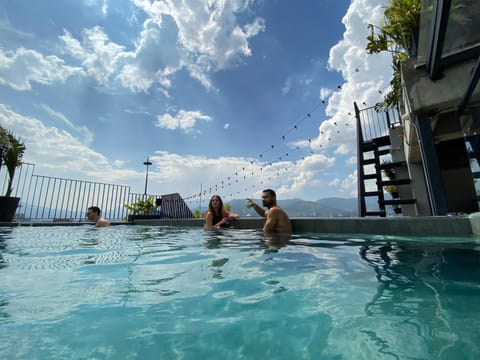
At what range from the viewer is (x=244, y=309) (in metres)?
1.24

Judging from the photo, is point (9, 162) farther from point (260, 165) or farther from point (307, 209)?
point (307, 209)

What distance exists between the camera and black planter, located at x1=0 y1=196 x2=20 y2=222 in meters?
7.58

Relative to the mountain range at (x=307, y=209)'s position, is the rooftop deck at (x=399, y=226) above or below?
below

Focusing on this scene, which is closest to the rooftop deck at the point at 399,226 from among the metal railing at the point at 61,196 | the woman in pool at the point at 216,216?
the woman in pool at the point at 216,216

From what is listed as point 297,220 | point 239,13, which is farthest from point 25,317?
point 239,13

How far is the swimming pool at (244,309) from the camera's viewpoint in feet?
2.89

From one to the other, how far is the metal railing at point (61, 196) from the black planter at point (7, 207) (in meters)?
0.44

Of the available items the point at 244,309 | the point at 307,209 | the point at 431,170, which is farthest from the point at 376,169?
the point at 307,209

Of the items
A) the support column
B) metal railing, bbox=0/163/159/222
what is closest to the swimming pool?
the support column

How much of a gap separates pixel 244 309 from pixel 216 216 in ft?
17.1

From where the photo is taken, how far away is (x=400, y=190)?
23.2ft

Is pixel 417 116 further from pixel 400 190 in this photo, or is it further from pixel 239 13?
pixel 239 13

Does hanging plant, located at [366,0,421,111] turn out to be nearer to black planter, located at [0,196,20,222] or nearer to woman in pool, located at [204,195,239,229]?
woman in pool, located at [204,195,239,229]

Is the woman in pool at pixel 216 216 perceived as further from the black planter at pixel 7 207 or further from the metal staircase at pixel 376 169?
the black planter at pixel 7 207
